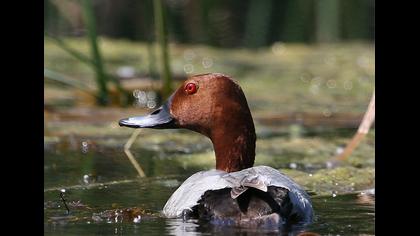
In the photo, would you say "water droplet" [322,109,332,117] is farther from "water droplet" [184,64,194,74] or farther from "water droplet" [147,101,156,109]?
"water droplet" [184,64,194,74]

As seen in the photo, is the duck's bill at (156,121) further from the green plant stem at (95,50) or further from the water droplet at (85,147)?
the green plant stem at (95,50)

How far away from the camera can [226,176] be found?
529 cm

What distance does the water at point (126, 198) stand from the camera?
5.12 m

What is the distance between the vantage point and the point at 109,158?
7762 mm

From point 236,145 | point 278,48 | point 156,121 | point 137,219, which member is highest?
point 278,48

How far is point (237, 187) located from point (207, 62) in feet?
24.5

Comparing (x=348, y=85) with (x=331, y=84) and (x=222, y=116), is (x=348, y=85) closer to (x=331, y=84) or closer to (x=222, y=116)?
(x=331, y=84)

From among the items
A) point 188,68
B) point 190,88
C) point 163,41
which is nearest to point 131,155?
point 163,41

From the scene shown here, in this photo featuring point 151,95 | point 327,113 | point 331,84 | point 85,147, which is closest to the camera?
point 85,147

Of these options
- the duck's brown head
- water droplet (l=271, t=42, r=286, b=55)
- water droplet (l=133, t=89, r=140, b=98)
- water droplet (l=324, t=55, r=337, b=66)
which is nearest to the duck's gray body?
the duck's brown head

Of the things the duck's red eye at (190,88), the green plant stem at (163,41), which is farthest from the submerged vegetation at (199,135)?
Result: the duck's red eye at (190,88)

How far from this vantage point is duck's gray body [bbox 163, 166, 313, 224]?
16.2 feet
